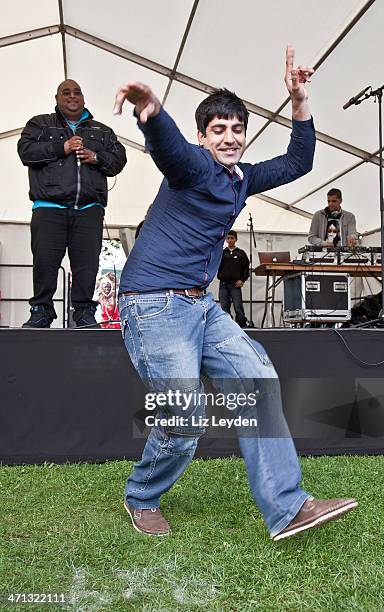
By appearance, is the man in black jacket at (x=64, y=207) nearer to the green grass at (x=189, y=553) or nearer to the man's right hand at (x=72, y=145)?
the man's right hand at (x=72, y=145)

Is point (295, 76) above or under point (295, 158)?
above

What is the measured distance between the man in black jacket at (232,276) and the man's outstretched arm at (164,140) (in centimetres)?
682

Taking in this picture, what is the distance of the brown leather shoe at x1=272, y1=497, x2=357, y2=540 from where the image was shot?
1744 mm

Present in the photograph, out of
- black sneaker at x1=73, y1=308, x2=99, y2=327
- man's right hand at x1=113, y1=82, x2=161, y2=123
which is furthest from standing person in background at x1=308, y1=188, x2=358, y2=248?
man's right hand at x1=113, y1=82, x2=161, y2=123

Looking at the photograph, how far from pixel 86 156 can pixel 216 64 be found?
13.9 ft

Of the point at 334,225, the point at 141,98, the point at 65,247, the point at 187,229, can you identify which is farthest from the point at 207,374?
the point at 334,225

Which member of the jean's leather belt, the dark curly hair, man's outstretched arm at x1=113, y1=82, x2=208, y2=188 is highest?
the dark curly hair

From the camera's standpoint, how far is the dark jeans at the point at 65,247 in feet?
11.1

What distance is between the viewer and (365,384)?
3385mm

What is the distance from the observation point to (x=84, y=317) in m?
3.43

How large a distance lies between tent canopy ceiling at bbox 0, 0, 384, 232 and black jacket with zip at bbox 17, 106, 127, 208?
3132 millimetres

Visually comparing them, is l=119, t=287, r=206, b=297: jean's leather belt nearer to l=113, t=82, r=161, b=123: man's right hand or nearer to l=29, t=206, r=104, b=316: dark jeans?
l=113, t=82, r=161, b=123: man's right hand

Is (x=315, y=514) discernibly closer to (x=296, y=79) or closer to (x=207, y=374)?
(x=207, y=374)
